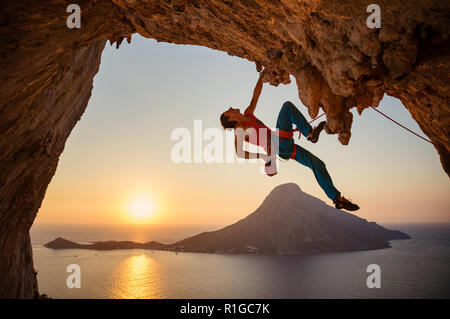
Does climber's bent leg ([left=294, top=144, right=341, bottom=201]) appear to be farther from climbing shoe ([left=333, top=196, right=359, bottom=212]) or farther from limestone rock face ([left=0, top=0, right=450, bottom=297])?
limestone rock face ([left=0, top=0, right=450, bottom=297])

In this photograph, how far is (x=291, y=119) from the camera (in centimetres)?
478

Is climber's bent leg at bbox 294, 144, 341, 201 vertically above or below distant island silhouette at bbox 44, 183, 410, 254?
above

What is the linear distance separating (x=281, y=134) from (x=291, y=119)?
386 millimetres

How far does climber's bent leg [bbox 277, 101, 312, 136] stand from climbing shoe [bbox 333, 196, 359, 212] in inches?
55.0

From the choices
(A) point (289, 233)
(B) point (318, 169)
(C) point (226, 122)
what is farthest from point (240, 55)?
(A) point (289, 233)

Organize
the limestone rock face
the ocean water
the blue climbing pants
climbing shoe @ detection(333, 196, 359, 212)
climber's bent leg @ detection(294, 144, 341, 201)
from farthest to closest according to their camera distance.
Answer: the ocean water, the blue climbing pants, climber's bent leg @ detection(294, 144, 341, 201), climbing shoe @ detection(333, 196, 359, 212), the limestone rock face

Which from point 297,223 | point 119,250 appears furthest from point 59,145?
point 119,250

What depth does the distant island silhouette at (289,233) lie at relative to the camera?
356ft

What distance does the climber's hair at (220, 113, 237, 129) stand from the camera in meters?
4.85

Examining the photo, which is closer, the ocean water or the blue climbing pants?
the blue climbing pants

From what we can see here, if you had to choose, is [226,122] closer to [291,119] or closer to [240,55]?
[291,119]

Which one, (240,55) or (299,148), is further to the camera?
(240,55)

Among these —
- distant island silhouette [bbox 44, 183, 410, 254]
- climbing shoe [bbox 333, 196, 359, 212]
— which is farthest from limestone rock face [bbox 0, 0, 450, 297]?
distant island silhouette [bbox 44, 183, 410, 254]

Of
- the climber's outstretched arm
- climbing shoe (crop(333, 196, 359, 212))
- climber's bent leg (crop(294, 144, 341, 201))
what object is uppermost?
the climber's outstretched arm
